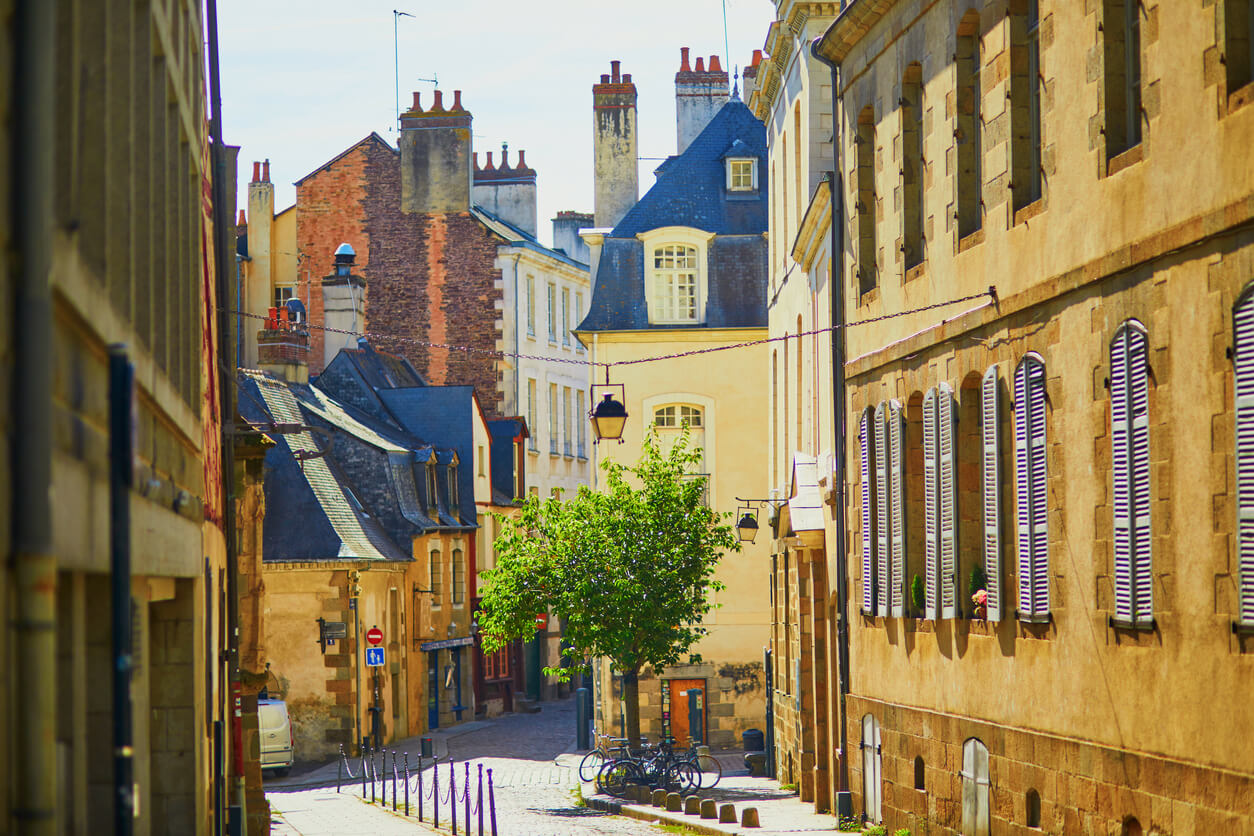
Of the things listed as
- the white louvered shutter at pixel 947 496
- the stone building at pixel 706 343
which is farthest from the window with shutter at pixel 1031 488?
the stone building at pixel 706 343

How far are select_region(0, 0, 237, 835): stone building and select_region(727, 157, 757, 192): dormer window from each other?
28.4 metres

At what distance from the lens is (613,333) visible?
1474 inches

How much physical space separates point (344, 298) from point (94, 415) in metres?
41.4

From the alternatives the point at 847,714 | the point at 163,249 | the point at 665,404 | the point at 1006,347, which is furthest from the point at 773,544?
the point at 163,249

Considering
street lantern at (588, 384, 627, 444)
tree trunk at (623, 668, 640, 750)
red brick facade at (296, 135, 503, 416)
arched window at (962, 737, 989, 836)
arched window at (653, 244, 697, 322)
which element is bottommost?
tree trunk at (623, 668, 640, 750)

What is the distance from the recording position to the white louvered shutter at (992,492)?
13.9 metres

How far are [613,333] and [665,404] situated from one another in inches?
72.1

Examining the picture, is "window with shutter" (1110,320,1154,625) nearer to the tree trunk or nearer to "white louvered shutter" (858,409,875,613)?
"white louvered shutter" (858,409,875,613)

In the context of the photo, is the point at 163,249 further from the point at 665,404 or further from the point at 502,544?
the point at 665,404

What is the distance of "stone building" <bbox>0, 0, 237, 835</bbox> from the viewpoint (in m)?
4.61

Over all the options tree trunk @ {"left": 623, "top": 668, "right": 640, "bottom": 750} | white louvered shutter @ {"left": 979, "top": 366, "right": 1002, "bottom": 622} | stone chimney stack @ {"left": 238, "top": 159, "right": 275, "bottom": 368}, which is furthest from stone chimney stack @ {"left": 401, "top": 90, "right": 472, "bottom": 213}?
white louvered shutter @ {"left": 979, "top": 366, "right": 1002, "bottom": 622}

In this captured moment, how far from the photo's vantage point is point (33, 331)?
15.2ft

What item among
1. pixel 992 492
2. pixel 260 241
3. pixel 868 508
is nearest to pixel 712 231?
pixel 260 241

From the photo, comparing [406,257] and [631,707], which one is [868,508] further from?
[406,257]
